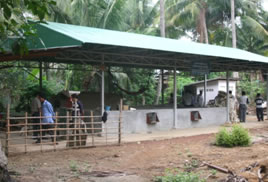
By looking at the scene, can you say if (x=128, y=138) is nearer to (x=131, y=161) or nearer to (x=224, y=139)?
(x=224, y=139)

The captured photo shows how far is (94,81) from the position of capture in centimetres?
2053

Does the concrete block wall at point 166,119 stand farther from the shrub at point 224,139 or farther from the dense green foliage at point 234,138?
the dense green foliage at point 234,138

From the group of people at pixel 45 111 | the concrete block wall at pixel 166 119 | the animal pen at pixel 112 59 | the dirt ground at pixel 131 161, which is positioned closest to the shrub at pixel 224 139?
the dirt ground at pixel 131 161

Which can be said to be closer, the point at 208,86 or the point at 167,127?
the point at 167,127

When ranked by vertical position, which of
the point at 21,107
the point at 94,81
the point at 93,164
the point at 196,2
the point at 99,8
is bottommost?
the point at 93,164

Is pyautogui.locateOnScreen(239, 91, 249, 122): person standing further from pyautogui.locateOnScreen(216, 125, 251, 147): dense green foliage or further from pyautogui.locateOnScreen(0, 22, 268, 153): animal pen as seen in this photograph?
pyautogui.locateOnScreen(216, 125, 251, 147): dense green foliage

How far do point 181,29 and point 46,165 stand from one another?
26140mm

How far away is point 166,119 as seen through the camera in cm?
1447

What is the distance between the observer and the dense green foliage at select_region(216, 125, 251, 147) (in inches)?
400

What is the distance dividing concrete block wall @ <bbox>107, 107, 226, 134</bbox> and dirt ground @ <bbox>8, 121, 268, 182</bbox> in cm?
206

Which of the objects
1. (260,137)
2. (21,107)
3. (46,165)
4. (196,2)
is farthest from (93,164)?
(196,2)

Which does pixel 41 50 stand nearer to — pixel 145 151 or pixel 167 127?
pixel 145 151

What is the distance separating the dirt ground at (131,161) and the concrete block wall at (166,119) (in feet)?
6.75

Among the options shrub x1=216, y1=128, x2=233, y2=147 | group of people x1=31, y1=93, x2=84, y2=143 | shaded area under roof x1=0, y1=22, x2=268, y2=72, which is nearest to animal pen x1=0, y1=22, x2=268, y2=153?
shaded area under roof x1=0, y1=22, x2=268, y2=72
